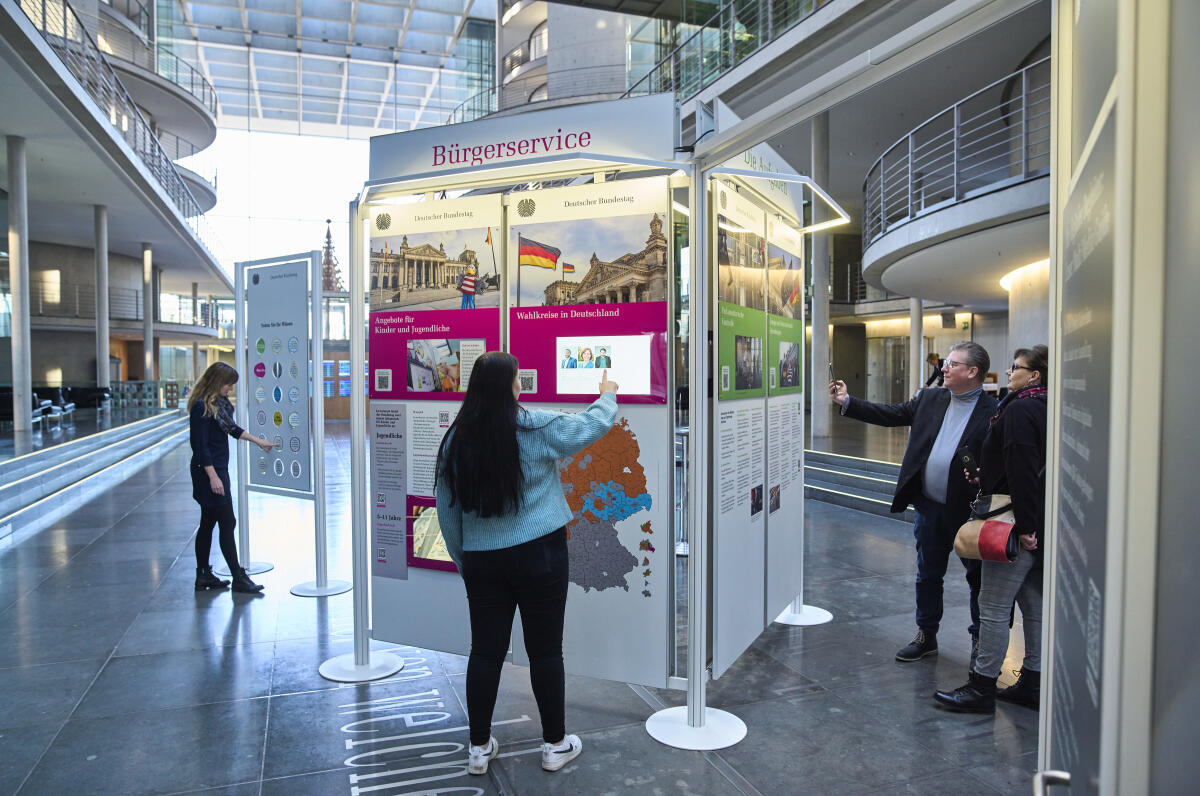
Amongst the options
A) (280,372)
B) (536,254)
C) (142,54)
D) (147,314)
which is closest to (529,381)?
(536,254)

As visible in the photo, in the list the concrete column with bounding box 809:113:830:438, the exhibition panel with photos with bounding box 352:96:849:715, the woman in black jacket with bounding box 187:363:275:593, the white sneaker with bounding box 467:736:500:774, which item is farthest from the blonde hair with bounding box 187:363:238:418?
the concrete column with bounding box 809:113:830:438

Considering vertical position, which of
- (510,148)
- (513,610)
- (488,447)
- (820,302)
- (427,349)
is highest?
(820,302)

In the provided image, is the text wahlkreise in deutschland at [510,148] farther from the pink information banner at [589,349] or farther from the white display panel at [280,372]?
the white display panel at [280,372]

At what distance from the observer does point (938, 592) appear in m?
4.17

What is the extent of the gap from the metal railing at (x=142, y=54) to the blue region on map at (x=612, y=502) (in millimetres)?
22848

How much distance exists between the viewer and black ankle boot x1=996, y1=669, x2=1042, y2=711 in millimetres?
3559

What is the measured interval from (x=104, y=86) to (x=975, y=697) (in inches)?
691

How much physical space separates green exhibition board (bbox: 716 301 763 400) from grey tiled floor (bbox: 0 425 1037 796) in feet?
4.88

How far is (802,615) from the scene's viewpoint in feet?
16.2

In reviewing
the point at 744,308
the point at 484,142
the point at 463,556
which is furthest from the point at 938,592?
the point at 484,142

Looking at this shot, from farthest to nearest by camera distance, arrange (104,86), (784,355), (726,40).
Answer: (104,86) < (726,40) < (784,355)

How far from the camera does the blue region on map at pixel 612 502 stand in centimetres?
346

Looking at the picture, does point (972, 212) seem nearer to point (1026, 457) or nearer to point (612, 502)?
point (1026, 457)

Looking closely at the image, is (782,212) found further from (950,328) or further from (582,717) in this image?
(950,328)
